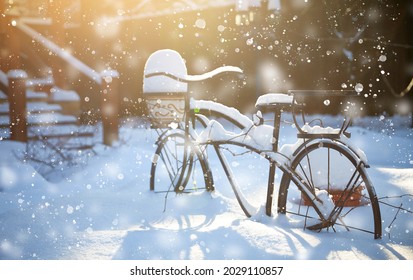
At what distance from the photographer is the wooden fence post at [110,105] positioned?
5941 millimetres

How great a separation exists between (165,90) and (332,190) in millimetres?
1621

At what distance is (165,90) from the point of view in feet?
9.66

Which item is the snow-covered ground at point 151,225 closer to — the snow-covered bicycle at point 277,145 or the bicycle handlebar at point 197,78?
the snow-covered bicycle at point 277,145

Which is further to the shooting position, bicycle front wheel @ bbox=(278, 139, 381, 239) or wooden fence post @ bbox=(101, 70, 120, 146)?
wooden fence post @ bbox=(101, 70, 120, 146)

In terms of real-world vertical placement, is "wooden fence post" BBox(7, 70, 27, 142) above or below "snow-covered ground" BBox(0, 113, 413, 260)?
above

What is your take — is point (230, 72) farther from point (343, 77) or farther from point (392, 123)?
point (343, 77)

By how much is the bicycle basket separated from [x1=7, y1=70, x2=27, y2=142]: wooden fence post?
3299 mm

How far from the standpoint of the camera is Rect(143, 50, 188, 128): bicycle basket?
2.94 meters

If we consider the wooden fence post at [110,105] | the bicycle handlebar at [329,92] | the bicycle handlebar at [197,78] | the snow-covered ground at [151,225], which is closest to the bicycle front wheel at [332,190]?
the snow-covered ground at [151,225]

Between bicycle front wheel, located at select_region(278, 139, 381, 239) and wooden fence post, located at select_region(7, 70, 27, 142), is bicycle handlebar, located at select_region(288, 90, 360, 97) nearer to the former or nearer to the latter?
bicycle front wheel, located at select_region(278, 139, 381, 239)

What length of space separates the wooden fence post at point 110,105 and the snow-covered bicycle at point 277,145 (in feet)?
9.04

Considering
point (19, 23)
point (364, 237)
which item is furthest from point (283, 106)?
point (19, 23)

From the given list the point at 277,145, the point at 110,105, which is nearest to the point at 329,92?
the point at 277,145

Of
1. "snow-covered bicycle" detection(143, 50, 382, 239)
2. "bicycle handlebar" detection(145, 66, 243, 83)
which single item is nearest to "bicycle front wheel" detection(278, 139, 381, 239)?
"snow-covered bicycle" detection(143, 50, 382, 239)
